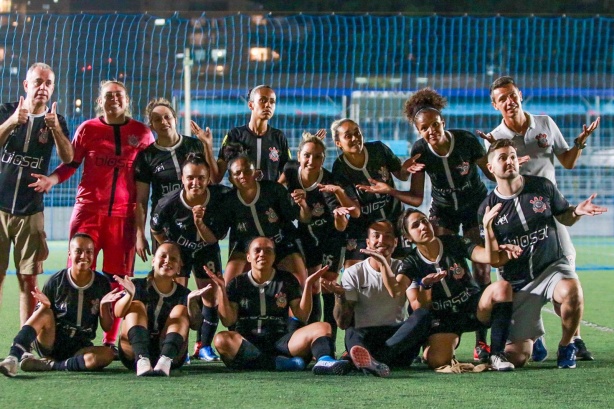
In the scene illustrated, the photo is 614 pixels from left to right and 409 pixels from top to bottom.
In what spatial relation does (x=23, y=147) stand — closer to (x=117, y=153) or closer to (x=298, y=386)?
(x=117, y=153)

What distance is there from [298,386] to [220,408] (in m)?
0.67

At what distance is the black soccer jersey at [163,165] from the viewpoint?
6246mm

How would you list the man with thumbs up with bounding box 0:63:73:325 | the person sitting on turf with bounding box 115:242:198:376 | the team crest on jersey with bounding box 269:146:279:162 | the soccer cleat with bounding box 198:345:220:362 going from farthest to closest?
1. the team crest on jersey with bounding box 269:146:279:162
2. the man with thumbs up with bounding box 0:63:73:325
3. the soccer cleat with bounding box 198:345:220:362
4. the person sitting on turf with bounding box 115:242:198:376

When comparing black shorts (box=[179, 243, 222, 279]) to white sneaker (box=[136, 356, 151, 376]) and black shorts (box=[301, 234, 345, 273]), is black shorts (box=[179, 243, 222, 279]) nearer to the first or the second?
black shorts (box=[301, 234, 345, 273])

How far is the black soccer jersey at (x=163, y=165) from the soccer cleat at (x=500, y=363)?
87.7 inches

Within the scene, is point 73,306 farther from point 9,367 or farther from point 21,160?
point 21,160

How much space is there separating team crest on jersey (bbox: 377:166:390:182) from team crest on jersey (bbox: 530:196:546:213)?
37.4 inches

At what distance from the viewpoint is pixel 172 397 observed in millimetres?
4645

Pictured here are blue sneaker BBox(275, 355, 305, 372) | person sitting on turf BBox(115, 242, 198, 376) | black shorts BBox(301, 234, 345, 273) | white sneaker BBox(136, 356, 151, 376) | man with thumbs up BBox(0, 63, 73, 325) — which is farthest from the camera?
black shorts BBox(301, 234, 345, 273)

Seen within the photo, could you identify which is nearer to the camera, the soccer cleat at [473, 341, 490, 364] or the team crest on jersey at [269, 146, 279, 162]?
the soccer cleat at [473, 341, 490, 364]

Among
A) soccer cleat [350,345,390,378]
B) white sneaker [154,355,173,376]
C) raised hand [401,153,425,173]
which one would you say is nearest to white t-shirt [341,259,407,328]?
soccer cleat [350,345,390,378]

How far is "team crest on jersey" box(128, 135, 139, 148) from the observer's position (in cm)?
634

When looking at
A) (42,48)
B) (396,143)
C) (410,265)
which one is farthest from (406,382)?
(396,143)

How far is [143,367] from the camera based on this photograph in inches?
208
